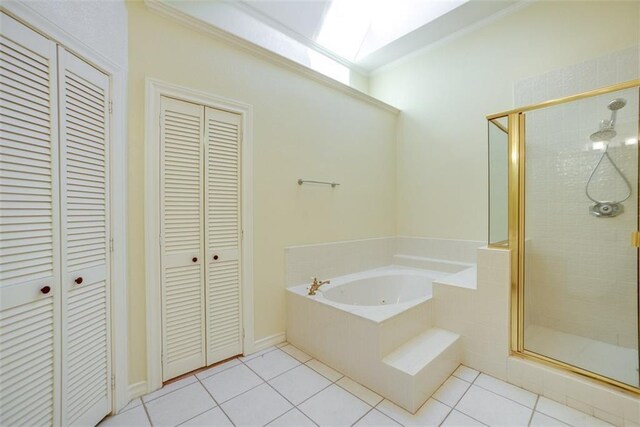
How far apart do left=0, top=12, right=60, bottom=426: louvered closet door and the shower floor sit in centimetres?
266

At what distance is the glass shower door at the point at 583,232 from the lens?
5.74ft

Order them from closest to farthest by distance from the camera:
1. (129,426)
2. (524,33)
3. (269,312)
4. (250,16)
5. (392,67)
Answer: (129,426)
(269,312)
(524,33)
(250,16)
(392,67)

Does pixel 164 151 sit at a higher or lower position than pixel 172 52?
lower

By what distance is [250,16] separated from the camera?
2.68 m

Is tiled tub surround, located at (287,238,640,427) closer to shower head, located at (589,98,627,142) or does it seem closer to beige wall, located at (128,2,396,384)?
beige wall, located at (128,2,396,384)

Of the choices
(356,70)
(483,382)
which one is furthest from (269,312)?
(356,70)

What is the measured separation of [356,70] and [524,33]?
1.79m

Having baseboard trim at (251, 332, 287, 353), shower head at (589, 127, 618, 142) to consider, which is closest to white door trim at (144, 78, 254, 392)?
baseboard trim at (251, 332, 287, 353)

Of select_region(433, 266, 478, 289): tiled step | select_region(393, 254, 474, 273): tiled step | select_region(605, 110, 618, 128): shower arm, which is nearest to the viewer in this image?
select_region(605, 110, 618, 128): shower arm

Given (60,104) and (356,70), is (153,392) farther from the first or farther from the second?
(356,70)

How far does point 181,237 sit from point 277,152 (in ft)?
3.34

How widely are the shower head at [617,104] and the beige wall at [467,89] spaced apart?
0.68m

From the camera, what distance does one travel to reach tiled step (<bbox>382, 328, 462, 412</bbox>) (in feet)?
5.00

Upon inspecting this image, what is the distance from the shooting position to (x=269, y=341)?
2254mm
